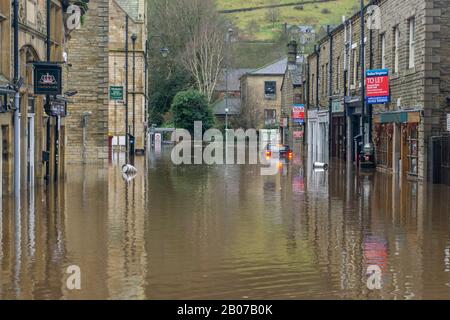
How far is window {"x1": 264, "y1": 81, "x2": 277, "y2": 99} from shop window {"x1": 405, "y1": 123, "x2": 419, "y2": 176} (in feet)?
239

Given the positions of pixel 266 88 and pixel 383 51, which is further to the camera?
pixel 266 88

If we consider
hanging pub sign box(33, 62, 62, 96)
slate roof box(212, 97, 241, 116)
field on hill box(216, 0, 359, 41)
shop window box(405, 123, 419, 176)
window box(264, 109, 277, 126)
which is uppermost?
field on hill box(216, 0, 359, 41)

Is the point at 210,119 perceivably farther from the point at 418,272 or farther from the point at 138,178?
the point at 418,272

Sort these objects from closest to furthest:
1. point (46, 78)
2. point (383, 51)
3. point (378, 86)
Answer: point (46, 78) < point (378, 86) < point (383, 51)

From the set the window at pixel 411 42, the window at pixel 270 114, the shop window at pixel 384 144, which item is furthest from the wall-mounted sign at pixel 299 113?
the window at pixel 270 114

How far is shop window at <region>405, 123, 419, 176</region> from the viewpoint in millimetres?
30880

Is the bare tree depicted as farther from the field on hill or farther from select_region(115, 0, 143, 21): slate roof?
the field on hill

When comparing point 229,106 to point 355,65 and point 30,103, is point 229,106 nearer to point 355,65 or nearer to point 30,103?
point 355,65

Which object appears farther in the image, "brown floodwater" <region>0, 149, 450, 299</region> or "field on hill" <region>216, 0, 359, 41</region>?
"field on hill" <region>216, 0, 359, 41</region>

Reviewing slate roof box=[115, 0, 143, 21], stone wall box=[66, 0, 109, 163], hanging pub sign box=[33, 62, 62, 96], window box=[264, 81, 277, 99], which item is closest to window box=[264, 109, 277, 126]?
window box=[264, 81, 277, 99]

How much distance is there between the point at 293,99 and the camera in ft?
229

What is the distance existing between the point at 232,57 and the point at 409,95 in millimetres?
64461

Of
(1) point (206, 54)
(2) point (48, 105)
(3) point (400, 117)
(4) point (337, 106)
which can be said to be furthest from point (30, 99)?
(1) point (206, 54)

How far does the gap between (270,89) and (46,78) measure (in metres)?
81.1
